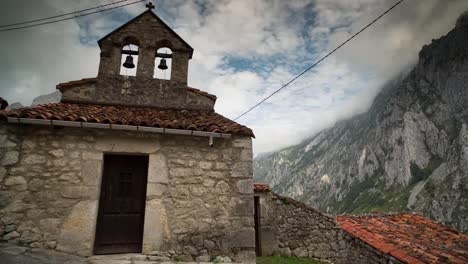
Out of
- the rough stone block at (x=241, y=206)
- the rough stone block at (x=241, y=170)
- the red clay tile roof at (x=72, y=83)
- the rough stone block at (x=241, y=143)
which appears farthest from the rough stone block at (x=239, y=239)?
the red clay tile roof at (x=72, y=83)

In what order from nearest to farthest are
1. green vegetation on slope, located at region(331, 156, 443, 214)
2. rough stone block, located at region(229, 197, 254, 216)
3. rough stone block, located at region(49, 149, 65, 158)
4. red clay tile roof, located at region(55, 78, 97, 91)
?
rough stone block, located at region(49, 149, 65, 158) < rough stone block, located at region(229, 197, 254, 216) < red clay tile roof, located at region(55, 78, 97, 91) < green vegetation on slope, located at region(331, 156, 443, 214)

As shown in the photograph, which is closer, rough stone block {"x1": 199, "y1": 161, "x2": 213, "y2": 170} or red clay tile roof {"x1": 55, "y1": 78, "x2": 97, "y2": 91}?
rough stone block {"x1": 199, "y1": 161, "x2": 213, "y2": 170}

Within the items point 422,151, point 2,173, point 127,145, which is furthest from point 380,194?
point 2,173

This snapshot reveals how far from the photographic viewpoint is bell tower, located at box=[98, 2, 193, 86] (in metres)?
6.80

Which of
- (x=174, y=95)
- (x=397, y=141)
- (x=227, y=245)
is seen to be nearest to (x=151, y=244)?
(x=227, y=245)

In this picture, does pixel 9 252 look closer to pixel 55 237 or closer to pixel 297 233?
pixel 55 237

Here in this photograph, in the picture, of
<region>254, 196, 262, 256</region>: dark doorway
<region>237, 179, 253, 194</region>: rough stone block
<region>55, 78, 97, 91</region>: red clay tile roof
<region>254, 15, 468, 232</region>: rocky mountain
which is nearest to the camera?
<region>237, 179, 253, 194</region>: rough stone block

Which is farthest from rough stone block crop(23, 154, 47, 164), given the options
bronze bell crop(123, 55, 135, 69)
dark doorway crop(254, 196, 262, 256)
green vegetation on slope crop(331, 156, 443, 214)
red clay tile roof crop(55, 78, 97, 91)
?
green vegetation on slope crop(331, 156, 443, 214)

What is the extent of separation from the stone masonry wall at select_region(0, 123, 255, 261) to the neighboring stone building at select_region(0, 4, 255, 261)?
17 mm

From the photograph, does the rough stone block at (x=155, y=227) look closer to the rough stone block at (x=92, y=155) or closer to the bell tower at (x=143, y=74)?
the rough stone block at (x=92, y=155)

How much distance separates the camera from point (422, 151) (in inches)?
3054

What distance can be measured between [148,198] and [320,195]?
111m

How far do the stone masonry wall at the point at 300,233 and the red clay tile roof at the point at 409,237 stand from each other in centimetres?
64

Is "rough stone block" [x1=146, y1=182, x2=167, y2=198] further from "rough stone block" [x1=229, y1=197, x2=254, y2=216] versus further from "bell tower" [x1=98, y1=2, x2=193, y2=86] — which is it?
"bell tower" [x1=98, y1=2, x2=193, y2=86]
